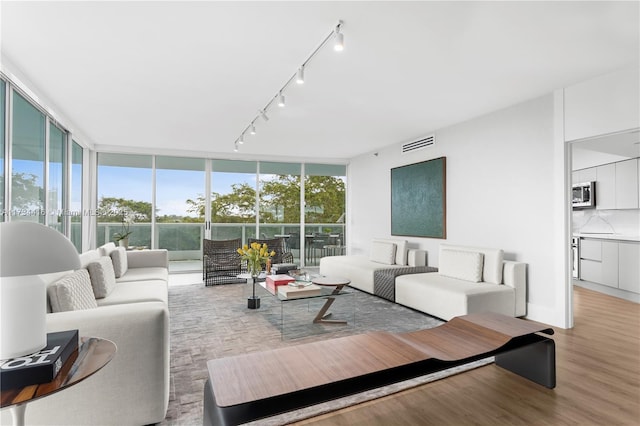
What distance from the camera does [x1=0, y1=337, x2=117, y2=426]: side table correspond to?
3.38 ft

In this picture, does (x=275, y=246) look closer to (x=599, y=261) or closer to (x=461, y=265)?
(x=461, y=265)

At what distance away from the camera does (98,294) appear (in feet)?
9.86

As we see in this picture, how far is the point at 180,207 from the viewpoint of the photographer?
279 inches

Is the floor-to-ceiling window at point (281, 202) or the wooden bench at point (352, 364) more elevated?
the floor-to-ceiling window at point (281, 202)

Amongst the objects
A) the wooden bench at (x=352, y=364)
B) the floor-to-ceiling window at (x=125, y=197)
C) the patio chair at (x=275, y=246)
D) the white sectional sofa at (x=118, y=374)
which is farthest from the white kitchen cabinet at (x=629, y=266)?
the floor-to-ceiling window at (x=125, y=197)

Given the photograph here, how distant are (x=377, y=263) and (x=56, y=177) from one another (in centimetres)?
489

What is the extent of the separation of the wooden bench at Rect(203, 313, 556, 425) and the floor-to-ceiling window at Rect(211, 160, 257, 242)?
18.5 ft

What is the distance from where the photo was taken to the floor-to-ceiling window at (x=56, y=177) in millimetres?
4297

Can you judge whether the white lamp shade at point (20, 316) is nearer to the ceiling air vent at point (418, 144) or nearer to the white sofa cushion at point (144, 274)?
the white sofa cushion at point (144, 274)

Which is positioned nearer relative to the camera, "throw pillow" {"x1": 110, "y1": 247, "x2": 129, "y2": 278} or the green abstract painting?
"throw pillow" {"x1": 110, "y1": 247, "x2": 129, "y2": 278}

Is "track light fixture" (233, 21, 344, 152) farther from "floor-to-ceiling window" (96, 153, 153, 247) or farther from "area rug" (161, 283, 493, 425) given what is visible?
"floor-to-ceiling window" (96, 153, 153, 247)

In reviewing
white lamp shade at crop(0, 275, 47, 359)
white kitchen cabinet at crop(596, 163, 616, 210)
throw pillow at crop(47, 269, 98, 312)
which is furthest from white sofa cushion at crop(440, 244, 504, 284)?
white lamp shade at crop(0, 275, 47, 359)

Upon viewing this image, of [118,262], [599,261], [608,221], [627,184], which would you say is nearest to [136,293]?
[118,262]

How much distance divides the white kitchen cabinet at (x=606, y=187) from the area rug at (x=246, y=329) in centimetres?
412
